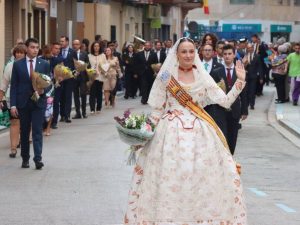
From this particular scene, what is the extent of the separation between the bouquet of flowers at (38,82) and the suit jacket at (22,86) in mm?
63

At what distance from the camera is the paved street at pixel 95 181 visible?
33.7 ft

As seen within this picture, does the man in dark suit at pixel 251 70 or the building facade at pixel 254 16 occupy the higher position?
the building facade at pixel 254 16

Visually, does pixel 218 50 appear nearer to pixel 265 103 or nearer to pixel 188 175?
pixel 188 175

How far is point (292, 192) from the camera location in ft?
40.1

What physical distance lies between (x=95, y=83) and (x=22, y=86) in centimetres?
1091

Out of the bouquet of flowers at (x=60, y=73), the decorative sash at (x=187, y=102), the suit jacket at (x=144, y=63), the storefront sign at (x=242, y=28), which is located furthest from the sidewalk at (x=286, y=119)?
the storefront sign at (x=242, y=28)

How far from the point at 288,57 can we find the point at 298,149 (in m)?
11.9

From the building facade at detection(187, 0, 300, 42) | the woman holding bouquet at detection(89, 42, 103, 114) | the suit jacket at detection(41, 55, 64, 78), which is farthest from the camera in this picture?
the building facade at detection(187, 0, 300, 42)

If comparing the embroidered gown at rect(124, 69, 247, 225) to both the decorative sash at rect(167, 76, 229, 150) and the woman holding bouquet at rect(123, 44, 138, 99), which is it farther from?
the woman holding bouquet at rect(123, 44, 138, 99)

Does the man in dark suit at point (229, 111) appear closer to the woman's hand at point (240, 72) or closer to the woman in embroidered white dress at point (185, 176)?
the woman's hand at point (240, 72)

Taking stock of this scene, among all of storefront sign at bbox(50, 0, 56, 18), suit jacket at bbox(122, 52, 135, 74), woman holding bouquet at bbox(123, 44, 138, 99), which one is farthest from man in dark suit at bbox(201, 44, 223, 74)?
storefront sign at bbox(50, 0, 56, 18)

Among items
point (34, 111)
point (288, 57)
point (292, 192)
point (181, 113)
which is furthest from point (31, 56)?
point (288, 57)

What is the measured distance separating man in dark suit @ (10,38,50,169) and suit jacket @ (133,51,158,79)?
16257 mm

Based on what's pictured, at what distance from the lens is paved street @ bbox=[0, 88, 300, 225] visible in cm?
1027
